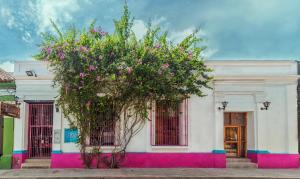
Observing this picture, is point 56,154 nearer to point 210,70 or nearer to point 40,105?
point 40,105

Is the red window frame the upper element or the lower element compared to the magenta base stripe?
upper

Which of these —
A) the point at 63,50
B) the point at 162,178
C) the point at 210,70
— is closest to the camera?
the point at 162,178

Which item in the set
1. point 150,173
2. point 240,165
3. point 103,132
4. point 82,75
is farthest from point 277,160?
point 82,75

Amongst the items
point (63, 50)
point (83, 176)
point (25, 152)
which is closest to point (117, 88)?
point (63, 50)

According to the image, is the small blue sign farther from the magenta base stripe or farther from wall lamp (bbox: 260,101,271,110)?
wall lamp (bbox: 260,101,271,110)

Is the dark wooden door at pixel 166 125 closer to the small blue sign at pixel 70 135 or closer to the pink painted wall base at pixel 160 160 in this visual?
the pink painted wall base at pixel 160 160

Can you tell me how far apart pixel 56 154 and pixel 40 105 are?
84.8 inches

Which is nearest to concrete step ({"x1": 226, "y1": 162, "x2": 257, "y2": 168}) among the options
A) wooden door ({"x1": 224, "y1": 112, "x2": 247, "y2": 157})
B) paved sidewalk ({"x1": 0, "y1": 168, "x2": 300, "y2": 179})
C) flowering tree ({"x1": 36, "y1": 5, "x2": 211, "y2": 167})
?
paved sidewalk ({"x1": 0, "y1": 168, "x2": 300, "y2": 179})

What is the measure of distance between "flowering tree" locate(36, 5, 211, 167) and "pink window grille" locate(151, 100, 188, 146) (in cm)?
74

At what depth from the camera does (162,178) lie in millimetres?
12523

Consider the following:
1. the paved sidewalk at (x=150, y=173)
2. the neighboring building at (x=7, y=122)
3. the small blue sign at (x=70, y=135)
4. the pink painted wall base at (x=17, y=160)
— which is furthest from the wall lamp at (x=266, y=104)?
the neighboring building at (x=7, y=122)

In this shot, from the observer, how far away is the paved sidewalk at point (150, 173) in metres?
12.8

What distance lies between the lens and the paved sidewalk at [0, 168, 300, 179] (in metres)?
12.8

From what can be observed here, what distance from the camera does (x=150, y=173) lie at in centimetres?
1330
